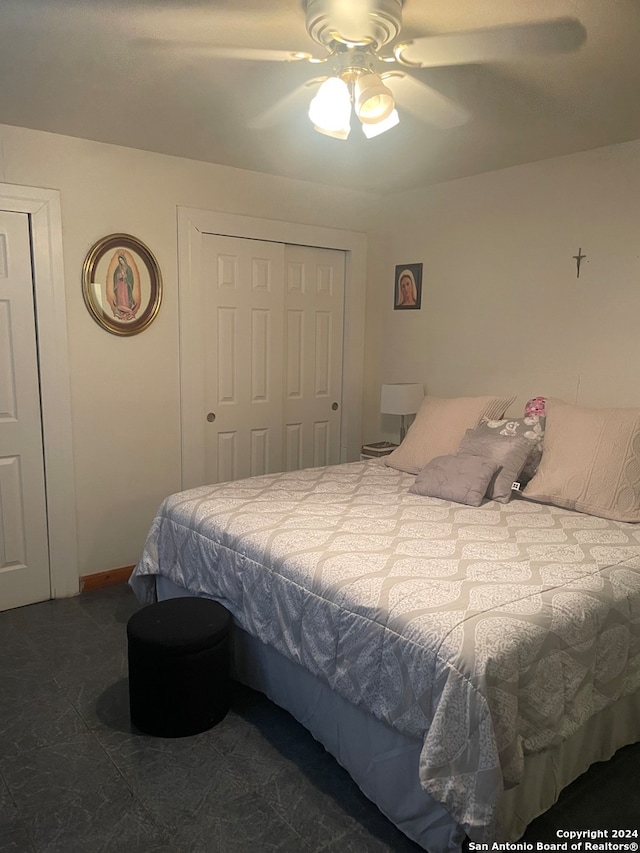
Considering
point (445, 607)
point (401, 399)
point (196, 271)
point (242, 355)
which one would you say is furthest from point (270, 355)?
point (445, 607)

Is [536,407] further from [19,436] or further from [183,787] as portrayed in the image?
[19,436]

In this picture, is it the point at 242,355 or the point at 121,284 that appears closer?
the point at 121,284

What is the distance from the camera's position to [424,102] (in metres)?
2.49

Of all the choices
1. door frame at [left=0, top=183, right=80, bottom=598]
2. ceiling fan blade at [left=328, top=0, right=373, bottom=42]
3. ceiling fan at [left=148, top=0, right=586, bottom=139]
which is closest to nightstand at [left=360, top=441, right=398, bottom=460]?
door frame at [left=0, top=183, right=80, bottom=598]

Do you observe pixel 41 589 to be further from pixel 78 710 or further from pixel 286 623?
pixel 286 623

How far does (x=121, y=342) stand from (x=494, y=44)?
7.46 feet

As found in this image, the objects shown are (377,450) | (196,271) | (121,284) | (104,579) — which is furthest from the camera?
(377,450)

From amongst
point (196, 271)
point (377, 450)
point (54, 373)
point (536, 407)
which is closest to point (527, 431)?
point (536, 407)

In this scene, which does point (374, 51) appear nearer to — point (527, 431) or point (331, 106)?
point (331, 106)

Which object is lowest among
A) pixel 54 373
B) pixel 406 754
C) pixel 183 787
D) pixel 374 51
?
pixel 183 787

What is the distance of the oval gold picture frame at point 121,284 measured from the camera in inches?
128

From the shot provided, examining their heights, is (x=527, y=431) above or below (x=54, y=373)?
below

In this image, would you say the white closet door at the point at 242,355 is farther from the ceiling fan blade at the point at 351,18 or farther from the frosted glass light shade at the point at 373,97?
the ceiling fan blade at the point at 351,18

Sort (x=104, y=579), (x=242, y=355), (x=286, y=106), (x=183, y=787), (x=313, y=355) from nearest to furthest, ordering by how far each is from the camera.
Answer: (x=183, y=787), (x=286, y=106), (x=104, y=579), (x=242, y=355), (x=313, y=355)
